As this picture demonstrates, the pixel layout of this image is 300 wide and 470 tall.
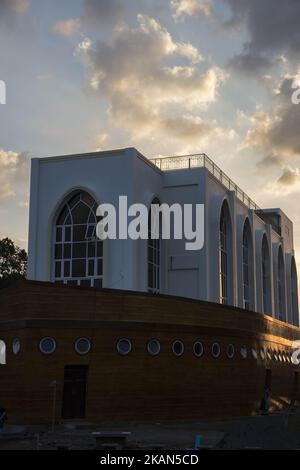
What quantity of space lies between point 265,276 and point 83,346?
27.5m

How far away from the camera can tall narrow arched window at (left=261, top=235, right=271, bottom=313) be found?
157ft

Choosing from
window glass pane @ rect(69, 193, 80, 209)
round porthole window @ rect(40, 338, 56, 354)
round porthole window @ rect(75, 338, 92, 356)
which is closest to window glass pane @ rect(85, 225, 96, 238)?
window glass pane @ rect(69, 193, 80, 209)

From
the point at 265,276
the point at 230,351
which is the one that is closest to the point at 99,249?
the point at 230,351

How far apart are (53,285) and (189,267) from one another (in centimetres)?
1268

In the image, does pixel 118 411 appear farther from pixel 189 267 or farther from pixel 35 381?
pixel 189 267

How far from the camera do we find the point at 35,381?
72.6ft

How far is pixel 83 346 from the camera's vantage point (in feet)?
75.4

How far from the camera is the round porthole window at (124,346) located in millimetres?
23422

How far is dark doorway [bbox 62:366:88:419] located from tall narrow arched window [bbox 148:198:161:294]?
10.8 metres

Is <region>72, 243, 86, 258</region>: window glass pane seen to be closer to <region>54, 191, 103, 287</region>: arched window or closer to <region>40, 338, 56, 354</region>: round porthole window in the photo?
<region>54, 191, 103, 287</region>: arched window

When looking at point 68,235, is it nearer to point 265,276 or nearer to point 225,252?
point 225,252

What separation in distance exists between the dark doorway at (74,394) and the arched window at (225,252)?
15.9 m
